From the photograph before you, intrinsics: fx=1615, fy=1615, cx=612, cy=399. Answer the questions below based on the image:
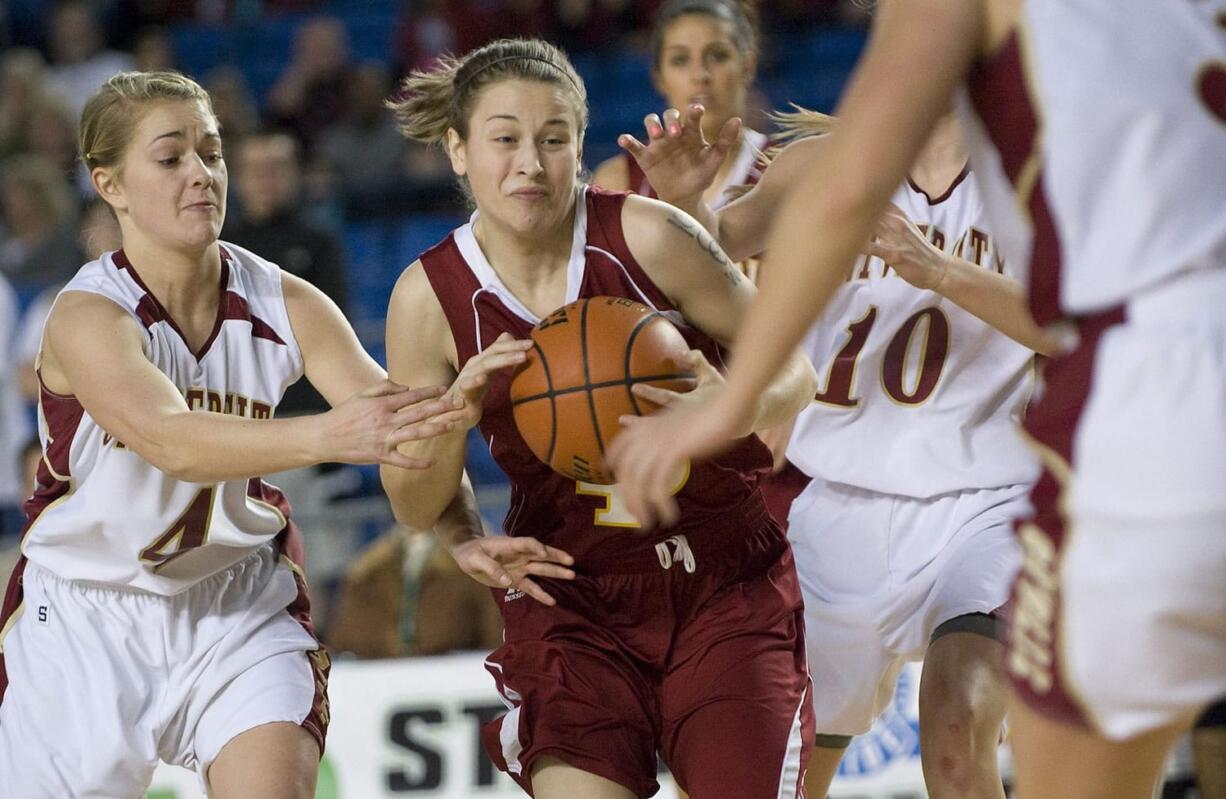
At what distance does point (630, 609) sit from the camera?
11.7ft

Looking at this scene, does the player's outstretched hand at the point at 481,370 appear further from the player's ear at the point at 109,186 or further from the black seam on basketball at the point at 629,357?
→ the player's ear at the point at 109,186

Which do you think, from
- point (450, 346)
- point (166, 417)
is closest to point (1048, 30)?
point (450, 346)

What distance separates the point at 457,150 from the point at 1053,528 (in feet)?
6.35

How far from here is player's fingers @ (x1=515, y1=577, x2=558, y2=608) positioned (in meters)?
3.47

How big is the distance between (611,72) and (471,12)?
971 millimetres

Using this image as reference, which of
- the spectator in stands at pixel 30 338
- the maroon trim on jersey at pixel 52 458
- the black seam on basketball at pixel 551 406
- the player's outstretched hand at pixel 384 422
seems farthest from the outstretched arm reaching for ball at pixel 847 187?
the spectator in stands at pixel 30 338

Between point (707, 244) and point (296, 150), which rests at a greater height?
point (296, 150)

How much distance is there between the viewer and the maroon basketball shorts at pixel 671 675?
11.2 feet

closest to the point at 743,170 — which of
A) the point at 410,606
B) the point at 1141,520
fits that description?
the point at 410,606

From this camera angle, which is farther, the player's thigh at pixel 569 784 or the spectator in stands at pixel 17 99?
the spectator in stands at pixel 17 99

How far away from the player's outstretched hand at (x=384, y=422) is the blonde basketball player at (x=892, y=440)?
1.05 m

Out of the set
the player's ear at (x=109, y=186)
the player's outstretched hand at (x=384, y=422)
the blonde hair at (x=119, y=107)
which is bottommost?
the player's outstretched hand at (x=384, y=422)

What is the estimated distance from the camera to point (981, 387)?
4.08 m

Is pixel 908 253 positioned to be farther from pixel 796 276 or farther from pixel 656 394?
pixel 796 276
